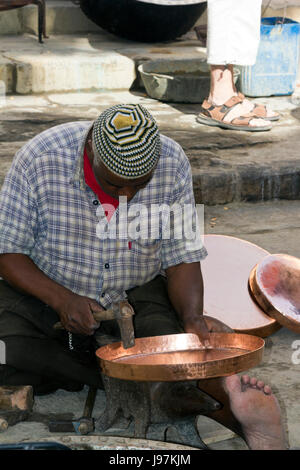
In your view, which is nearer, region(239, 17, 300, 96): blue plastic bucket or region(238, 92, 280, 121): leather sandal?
region(238, 92, 280, 121): leather sandal

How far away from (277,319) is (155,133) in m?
1.24

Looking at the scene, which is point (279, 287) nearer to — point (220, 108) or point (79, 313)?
point (79, 313)

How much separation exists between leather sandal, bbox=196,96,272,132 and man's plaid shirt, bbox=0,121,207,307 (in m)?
2.90

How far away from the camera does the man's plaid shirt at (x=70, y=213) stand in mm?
2742

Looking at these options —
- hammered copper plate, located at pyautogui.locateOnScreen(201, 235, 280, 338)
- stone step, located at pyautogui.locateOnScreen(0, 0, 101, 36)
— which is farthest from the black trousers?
stone step, located at pyautogui.locateOnScreen(0, 0, 101, 36)

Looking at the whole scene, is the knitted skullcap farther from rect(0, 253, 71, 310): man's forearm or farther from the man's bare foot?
the man's bare foot

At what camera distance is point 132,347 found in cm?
253

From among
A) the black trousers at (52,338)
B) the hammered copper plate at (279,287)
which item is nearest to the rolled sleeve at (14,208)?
the black trousers at (52,338)

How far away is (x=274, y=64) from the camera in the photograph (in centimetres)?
667

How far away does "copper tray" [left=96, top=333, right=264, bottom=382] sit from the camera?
2264 mm

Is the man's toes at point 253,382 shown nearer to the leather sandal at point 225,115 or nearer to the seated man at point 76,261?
the seated man at point 76,261

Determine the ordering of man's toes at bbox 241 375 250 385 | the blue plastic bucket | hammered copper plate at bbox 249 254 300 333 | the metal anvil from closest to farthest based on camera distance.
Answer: the metal anvil
man's toes at bbox 241 375 250 385
hammered copper plate at bbox 249 254 300 333
the blue plastic bucket

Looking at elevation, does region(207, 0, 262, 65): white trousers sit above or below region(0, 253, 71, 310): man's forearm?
above

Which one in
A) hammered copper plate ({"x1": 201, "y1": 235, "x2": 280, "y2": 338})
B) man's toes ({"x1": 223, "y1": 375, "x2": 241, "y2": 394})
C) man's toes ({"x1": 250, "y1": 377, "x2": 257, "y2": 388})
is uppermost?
man's toes ({"x1": 250, "y1": 377, "x2": 257, "y2": 388})
